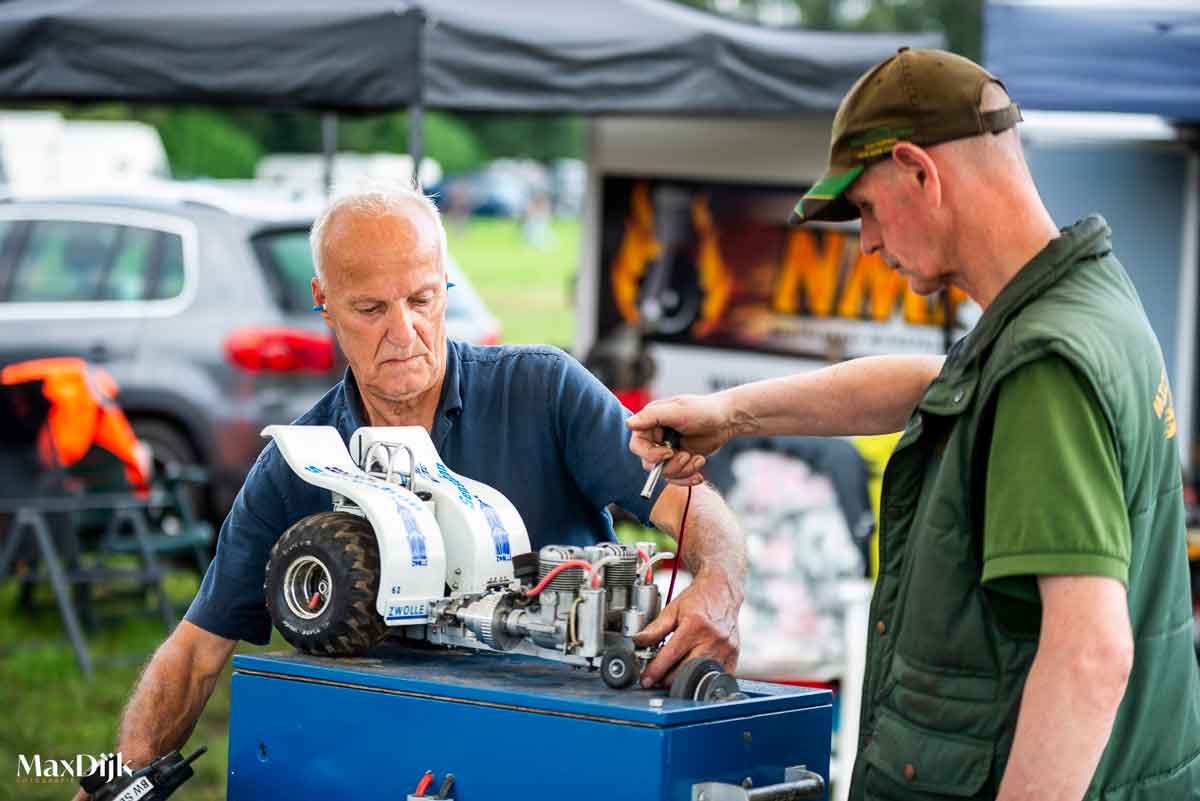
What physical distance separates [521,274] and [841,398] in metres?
27.2

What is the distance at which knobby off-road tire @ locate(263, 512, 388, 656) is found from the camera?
2111 millimetres

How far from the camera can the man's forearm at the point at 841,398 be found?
2.21 metres

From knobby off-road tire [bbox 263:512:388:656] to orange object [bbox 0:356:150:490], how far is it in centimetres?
468

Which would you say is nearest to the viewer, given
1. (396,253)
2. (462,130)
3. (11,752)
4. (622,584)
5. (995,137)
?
(995,137)

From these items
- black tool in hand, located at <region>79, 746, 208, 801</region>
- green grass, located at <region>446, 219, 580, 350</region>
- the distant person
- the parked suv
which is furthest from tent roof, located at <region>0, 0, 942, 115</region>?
the distant person

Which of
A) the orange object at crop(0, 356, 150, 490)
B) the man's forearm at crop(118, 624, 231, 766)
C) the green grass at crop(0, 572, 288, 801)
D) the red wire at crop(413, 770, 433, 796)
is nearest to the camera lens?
the red wire at crop(413, 770, 433, 796)

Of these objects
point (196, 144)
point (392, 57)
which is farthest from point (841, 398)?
point (196, 144)

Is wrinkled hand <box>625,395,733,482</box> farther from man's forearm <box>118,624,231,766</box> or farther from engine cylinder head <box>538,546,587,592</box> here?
man's forearm <box>118,624,231,766</box>

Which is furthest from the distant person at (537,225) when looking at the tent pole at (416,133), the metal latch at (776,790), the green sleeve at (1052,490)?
the green sleeve at (1052,490)

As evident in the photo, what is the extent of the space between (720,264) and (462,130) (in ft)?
130

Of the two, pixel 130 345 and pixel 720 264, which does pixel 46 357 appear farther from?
pixel 720 264

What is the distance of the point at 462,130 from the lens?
46656 millimetres

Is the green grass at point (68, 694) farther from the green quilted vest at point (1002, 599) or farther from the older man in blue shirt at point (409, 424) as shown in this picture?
the green quilted vest at point (1002, 599)

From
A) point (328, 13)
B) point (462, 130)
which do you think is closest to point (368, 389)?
point (328, 13)
